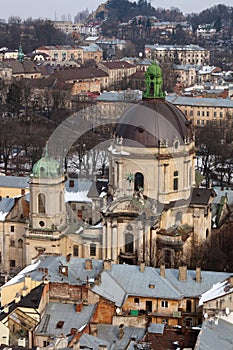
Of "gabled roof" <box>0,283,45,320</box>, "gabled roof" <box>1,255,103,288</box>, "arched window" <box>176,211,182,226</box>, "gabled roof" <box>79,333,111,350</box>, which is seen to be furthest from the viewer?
"arched window" <box>176,211,182,226</box>

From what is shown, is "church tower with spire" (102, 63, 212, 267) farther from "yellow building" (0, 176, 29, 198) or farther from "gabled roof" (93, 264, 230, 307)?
"yellow building" (0, 176, 29, 198)

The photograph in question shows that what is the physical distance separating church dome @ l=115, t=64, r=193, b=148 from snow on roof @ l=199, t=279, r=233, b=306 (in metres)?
13.8

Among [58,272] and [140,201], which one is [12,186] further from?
[58,272]

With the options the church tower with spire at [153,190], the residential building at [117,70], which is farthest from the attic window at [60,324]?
the residential building at [117,70]

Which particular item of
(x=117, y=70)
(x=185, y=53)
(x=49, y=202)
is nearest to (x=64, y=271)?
(x=49, y=202)

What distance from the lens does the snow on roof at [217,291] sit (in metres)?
40.2

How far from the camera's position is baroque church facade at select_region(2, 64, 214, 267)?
52.8m

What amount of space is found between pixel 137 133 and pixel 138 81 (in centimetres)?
9014

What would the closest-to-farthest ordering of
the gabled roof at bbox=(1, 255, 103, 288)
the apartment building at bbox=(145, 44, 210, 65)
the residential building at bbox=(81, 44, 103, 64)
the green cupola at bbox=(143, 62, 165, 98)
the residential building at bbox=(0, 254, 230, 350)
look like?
the residential building at bbox=(0, 254, 230, 350), the gabled roof at bbox=(1, 255, 103, 288), the green cupola at bbox=(143, 62, 165, 98), the apartment building at bbox=(145, 44, 210, 65), the residential building at bbox=(81, 44, 103, 64)

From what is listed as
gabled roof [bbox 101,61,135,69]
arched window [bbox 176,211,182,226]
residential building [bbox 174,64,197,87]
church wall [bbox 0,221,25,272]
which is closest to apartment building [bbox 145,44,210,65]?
gabled roof [bbox 101,61,135,69]

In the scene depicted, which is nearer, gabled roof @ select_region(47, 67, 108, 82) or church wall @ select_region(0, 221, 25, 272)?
church wall @ select_region(0, 221, 25, 272)

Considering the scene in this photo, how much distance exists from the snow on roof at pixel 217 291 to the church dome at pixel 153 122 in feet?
45.3

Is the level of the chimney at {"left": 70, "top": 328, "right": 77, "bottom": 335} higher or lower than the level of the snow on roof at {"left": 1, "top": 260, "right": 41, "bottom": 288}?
lower

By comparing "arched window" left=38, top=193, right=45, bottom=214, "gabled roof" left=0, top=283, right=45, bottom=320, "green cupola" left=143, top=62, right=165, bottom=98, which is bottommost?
"gabled roof" left=0, top=283, right=45, bottom=320
